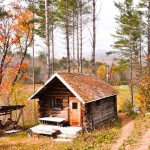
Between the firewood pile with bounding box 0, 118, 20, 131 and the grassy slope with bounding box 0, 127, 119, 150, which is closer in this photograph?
the grassy slope with bounding box 0, 127, 119, 150

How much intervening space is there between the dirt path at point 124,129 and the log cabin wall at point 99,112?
4.88 ft

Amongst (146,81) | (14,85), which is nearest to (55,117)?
(14,85)

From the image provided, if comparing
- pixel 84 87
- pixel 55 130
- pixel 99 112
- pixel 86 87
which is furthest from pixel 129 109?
pixel 55 130

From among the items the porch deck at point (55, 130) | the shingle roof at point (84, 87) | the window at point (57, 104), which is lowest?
the porch deck at point (55, 130)

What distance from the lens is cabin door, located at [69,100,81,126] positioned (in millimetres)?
23891

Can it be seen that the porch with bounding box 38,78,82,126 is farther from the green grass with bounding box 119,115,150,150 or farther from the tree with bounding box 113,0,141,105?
the tree with bounding box 113,0,141,105

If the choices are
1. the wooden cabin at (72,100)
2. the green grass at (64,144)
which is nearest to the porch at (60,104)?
the wooden cabin at (72,100)

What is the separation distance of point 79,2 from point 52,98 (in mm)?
18157

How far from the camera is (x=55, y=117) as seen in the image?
82.0 ft

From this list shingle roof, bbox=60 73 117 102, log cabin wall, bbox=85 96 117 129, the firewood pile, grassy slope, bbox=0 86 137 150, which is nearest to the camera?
grassy slope, bbox=0 86 137 150

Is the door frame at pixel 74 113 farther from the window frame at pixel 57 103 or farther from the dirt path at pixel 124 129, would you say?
the dirt path at pixel 124 129

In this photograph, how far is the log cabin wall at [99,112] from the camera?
78.3 feet

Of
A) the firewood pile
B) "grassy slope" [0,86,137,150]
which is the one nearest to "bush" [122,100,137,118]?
"grassy slope" [0,86,137,150]

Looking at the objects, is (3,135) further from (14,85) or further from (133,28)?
(133,28)
